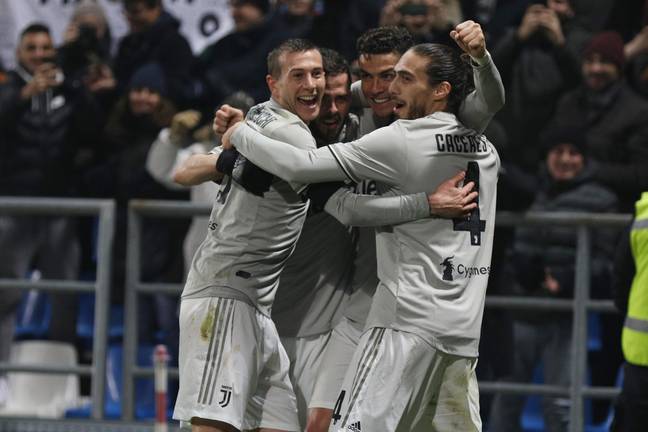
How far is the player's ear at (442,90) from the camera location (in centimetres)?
625

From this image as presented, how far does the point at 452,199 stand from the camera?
6137 millimetres

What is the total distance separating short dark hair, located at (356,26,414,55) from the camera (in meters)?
6.93

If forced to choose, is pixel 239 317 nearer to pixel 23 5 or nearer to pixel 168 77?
pixel 168 77

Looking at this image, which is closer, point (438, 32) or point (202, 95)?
point (438, 32)

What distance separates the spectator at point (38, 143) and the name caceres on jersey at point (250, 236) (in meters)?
3.97

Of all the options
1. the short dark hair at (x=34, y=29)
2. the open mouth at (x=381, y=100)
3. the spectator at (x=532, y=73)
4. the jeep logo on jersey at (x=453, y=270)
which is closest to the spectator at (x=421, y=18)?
the spectator at (x=532, y=73)

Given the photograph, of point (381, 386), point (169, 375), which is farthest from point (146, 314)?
point (381, 386)

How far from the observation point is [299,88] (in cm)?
655

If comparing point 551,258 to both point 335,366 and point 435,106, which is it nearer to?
point 335,366

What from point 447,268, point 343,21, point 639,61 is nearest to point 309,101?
point 447,268

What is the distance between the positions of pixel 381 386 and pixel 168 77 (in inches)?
210

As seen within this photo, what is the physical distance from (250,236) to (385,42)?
118 cm

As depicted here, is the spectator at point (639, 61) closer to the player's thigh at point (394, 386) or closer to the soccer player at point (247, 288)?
the soccer player at point (247, 288)

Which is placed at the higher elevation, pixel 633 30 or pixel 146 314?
pixel 633 30
